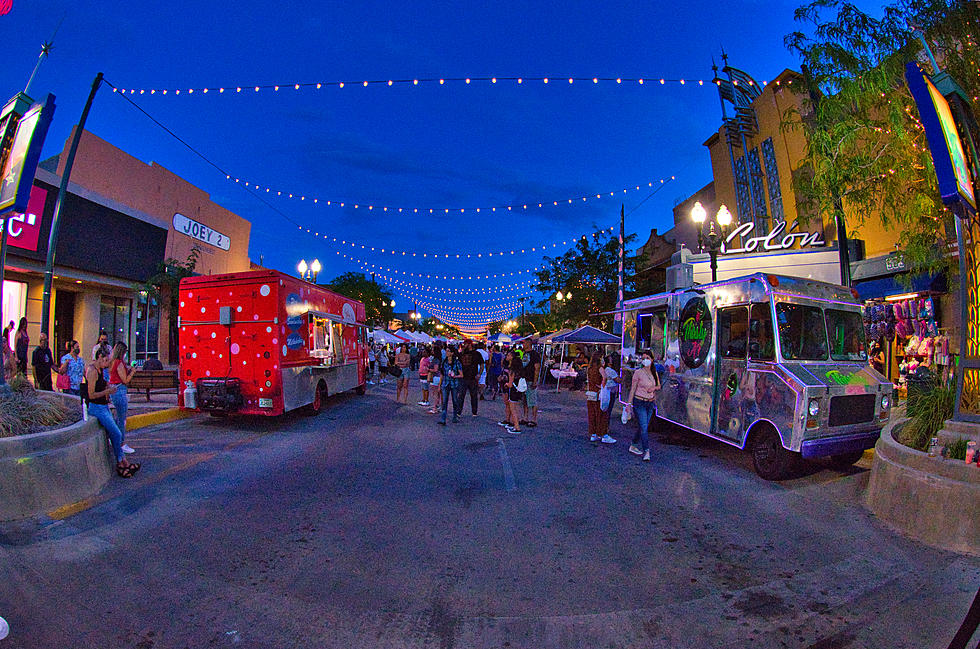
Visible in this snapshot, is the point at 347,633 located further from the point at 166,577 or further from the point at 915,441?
the point at 915,441

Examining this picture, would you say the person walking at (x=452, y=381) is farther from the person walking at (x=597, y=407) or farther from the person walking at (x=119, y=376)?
the person walking at (x=119, y=376)

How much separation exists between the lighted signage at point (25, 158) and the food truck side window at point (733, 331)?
9.46m

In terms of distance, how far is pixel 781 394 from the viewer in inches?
255

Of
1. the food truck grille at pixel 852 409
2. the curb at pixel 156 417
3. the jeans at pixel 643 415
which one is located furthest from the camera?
the curb at pixel 156 417

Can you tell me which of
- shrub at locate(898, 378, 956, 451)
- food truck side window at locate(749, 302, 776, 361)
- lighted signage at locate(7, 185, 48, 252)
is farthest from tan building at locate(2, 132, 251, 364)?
shrub at locate(898, 378, 956, 451)

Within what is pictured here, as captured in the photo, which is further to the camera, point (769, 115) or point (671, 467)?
point (769, 115)

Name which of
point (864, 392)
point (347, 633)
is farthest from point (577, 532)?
point (864, 392)

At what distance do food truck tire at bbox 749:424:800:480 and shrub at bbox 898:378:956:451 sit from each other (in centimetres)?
122

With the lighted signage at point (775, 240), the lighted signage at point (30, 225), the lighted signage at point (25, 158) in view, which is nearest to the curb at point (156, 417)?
the lighted signage at point (25, 158)

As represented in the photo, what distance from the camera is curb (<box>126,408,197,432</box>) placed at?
10.0 m

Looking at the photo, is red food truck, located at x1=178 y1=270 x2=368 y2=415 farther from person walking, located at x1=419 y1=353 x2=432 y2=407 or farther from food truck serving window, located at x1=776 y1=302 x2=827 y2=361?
food truck serving window, located at x1=776 y1=302 x2=827 y2=361

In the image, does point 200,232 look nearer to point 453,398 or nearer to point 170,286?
point 170,286

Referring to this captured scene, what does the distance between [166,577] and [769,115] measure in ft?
73.6

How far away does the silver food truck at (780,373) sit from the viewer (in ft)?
20.8
